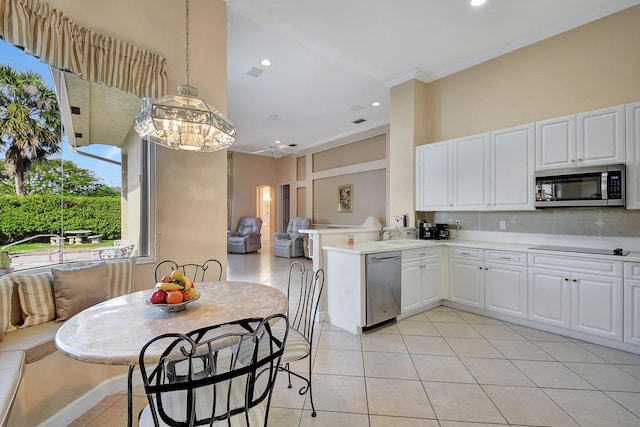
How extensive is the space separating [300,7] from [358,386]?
3667 millimetres

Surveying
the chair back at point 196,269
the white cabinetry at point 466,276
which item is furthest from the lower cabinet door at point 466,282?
the chair back at point 196,269

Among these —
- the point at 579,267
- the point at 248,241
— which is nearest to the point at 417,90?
the point at 579,267

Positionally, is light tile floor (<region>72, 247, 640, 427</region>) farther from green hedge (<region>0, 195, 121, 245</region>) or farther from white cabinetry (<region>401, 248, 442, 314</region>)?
green hedge (<region>0, 195, 121, 245</region>)

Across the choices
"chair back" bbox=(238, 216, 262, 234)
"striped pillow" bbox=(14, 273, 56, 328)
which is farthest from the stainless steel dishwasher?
"chair back" bbox=(238, 216, 262, 234)

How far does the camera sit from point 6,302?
1743 mm

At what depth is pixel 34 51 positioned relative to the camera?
177 cm

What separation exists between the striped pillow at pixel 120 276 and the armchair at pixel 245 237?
629cm

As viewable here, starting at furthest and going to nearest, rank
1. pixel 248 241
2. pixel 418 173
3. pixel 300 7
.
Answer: pixel 248 241 → pixel 418 173 → pixel 300 7

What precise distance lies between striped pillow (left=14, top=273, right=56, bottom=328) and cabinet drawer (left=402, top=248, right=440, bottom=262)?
10.6 ft

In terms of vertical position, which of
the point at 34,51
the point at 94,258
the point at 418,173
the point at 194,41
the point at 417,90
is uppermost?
the point at 417,90

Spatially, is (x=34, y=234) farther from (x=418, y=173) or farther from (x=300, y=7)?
(x=418, y=173)

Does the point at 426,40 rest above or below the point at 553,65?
above

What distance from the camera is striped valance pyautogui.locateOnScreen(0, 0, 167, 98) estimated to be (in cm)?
168

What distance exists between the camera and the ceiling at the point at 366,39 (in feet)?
9.86
